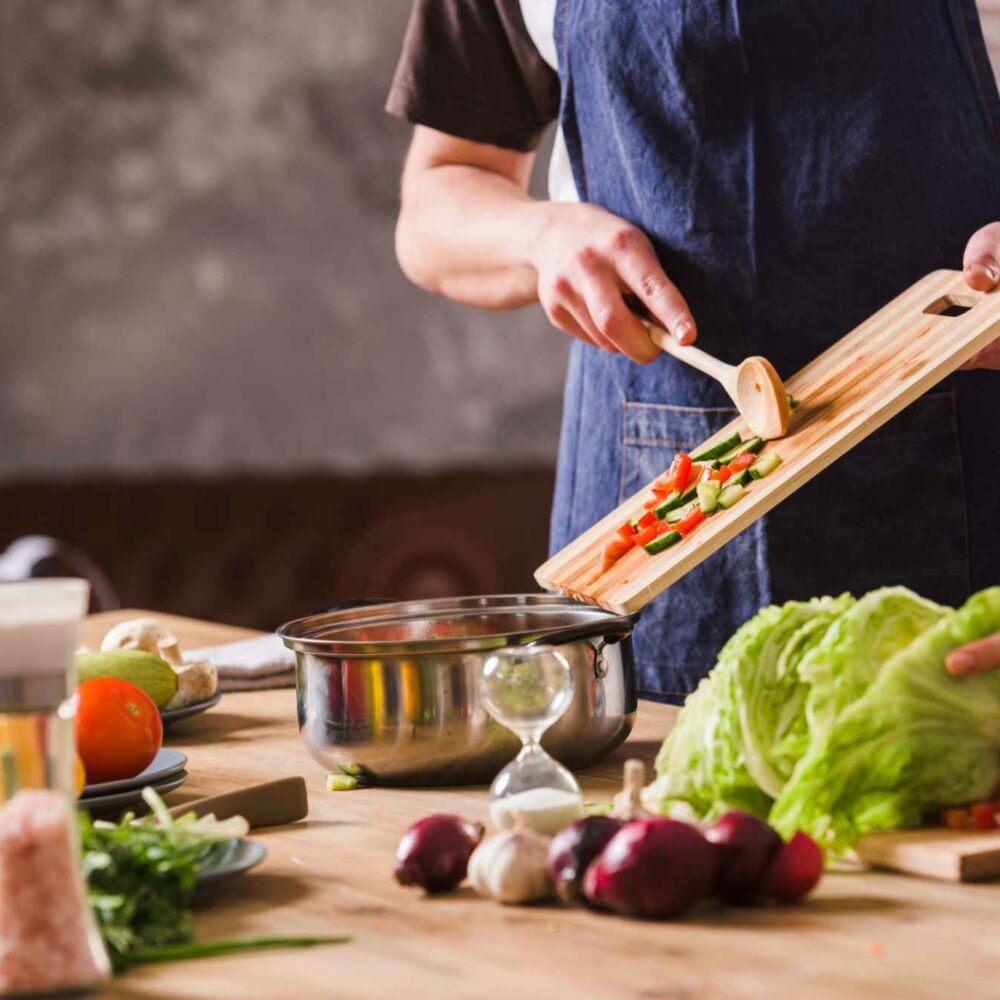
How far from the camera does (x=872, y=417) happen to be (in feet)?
5.64

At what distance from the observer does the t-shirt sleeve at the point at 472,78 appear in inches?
96.0

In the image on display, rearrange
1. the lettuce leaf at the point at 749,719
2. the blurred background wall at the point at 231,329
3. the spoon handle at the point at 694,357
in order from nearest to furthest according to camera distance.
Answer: the lettuce leaf at the point at 749,719
the spoon handle at the point at 694,357
the blurred background wall at the point at 231,329

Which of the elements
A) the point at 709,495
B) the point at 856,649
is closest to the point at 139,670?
the point at 709,495

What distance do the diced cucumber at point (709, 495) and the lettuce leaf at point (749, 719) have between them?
375 millimetres

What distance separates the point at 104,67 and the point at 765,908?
4428 mm

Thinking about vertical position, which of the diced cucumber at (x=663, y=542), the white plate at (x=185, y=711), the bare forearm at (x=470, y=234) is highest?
the bare forearm at (x=470, y=234)

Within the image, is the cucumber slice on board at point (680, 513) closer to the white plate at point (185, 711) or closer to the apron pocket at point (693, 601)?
the apron pocket at point (693, 601)

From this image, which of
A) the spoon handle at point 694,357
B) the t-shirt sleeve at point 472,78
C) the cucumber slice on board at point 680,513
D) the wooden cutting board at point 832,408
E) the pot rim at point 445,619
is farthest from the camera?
the t-shirt sleeve at point 472,78

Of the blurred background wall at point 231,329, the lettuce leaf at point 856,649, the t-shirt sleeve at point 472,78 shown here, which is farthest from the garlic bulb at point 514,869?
the blurred background wall at point 231,329

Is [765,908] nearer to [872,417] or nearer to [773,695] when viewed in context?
[773,695]

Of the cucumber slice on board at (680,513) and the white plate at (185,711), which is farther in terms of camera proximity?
the white plate at (185,711)

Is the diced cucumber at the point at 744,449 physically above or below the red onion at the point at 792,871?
above

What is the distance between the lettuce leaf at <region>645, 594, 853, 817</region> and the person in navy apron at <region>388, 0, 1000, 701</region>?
69 cm

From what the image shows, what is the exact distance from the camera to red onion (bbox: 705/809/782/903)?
114cm
